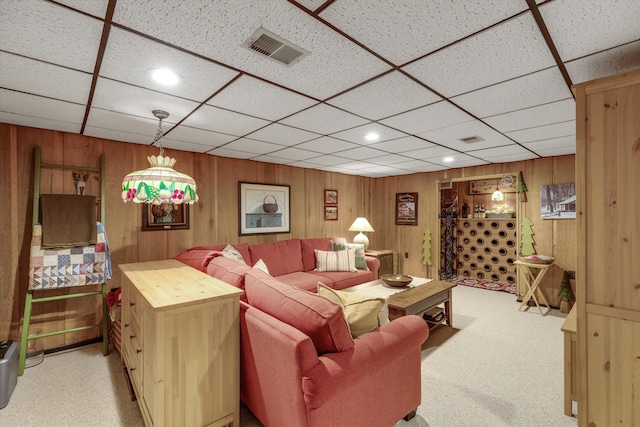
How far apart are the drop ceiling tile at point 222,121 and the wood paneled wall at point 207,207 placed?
1242 millimetres

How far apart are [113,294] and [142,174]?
67.6 inches

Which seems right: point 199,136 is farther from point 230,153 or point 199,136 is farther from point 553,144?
point 553,144

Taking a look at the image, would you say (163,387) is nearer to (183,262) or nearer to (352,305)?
(352,305)

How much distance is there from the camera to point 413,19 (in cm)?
127

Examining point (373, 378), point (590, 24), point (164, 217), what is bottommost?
point (373, 378)

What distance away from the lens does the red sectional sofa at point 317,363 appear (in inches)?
57.4

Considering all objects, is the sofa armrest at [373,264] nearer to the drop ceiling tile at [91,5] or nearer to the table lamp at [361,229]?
the table lamp at [361,229]

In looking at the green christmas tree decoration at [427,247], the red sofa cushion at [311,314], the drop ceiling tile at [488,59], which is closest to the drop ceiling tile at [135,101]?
the red sofa cushion at [311,314]

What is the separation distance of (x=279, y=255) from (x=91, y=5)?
140 inches

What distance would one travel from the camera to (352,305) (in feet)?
6.29

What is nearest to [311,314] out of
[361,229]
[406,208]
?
[361,229]

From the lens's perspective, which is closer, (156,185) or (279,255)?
(156,185)

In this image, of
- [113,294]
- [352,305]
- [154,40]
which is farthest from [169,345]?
[113,294]

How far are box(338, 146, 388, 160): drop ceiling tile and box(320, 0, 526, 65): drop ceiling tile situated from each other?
→ 230 centimetres
